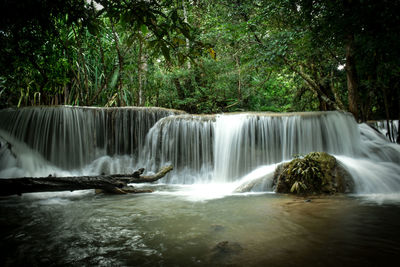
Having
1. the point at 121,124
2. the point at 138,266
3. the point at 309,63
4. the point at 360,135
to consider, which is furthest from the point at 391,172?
the point at 121,124

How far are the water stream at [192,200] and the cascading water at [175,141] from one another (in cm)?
3

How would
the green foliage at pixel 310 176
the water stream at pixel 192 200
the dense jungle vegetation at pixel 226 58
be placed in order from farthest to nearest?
the green foliage at pixel 310 176 → the dense jungle vegetation at pixel 226 58 → the water stream at pixel 192 200

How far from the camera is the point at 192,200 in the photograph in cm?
445

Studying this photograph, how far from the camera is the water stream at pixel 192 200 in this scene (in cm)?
198

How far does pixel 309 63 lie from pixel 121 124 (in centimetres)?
809

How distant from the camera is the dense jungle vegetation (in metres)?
2.53

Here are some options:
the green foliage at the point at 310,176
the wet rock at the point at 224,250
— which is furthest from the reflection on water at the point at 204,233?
the green foliage at the point at 310,176

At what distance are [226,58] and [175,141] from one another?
5.64 m

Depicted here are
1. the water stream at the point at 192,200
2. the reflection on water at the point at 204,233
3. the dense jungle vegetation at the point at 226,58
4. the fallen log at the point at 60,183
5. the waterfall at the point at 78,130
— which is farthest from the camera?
the waterfall at the point at 78,130

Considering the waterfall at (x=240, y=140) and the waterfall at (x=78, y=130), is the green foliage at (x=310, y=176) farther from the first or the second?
the waterfall at (x=78, y=130)

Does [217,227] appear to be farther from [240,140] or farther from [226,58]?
[226,58]

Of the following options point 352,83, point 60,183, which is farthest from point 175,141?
point 352,83

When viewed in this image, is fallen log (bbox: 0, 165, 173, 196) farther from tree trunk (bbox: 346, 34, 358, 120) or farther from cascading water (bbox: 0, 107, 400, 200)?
tree trunk (bbox: 346, 34, 358, 120)

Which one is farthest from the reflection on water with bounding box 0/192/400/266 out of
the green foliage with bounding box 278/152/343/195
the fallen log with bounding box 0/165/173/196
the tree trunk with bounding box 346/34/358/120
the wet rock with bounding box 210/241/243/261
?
the tree trunk with bounding box 346/34/358/120
